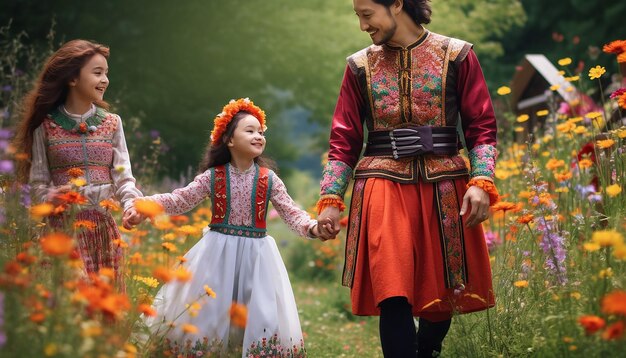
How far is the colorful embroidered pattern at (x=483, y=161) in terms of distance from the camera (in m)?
3.38

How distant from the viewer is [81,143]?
3.78 meters

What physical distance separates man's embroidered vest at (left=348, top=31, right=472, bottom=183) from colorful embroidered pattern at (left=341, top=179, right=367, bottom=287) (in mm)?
72

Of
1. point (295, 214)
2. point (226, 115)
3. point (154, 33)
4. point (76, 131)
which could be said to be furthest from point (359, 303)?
point (154, 33)

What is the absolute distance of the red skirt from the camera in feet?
10.8

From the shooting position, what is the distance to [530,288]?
3744 mm

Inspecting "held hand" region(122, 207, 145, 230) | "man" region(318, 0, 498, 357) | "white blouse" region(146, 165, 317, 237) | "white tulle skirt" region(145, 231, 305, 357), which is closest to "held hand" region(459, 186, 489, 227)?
"man" region(318, 0, 498, 357)

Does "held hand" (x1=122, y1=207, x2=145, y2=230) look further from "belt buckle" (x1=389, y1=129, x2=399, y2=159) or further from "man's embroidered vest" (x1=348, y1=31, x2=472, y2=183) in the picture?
"belt buckle" (x1=389, y1=129, x2=399, y2=159)

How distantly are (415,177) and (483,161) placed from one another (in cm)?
31

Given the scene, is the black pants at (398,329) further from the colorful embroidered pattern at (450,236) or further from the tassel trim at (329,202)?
the tassel trim at (329,202)

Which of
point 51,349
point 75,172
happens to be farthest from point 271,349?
point 51,349

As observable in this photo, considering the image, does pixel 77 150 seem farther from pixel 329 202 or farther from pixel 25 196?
pixel 329 202

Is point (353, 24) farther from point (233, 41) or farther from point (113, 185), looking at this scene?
point (113, 185)

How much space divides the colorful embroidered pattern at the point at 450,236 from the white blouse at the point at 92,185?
4.88 feet

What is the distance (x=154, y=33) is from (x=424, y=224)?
11124mm
